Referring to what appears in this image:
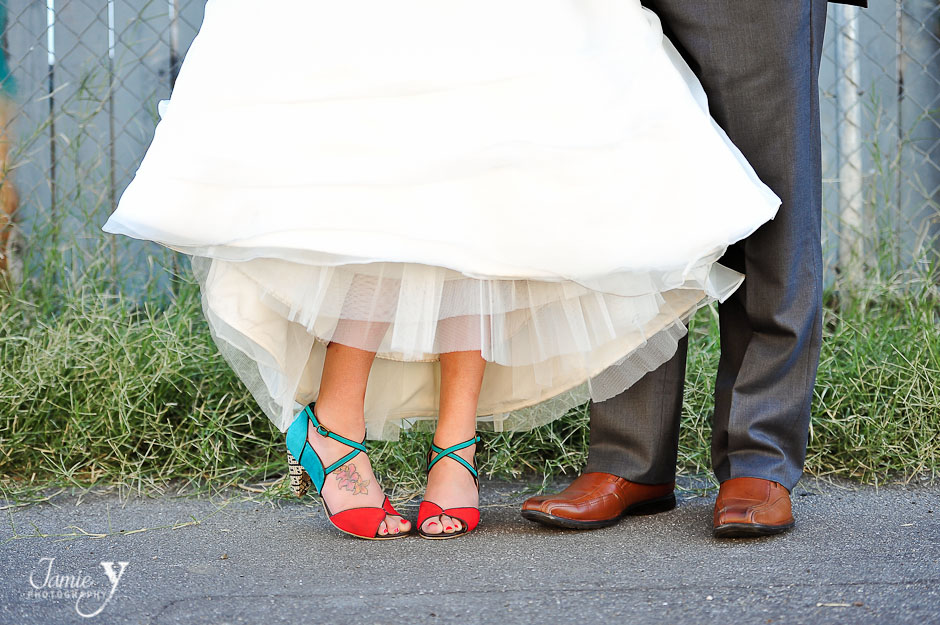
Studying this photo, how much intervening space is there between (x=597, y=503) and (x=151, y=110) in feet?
6.15

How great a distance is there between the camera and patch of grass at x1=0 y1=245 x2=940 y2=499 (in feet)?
6.02

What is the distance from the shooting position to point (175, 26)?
2.71 metres

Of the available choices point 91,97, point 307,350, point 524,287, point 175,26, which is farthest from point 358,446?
point 175,26

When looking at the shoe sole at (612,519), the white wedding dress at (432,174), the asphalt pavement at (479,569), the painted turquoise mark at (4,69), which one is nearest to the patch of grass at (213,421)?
the asphalt pavement at (479,569)

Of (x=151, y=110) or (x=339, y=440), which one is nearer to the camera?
(x=339, y=440)

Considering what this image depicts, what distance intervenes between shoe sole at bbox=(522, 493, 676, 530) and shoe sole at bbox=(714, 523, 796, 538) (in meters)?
0.19

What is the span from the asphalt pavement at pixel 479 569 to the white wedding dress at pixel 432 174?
268 millimetres

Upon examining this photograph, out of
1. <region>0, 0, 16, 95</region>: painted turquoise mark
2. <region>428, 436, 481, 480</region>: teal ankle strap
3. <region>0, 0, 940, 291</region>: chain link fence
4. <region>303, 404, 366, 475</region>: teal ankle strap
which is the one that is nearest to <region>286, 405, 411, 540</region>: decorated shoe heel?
<region>303, 404, 366, 475</region>: teal ankle strap

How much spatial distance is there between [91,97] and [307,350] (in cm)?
136

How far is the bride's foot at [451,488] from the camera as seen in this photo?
1.39 m

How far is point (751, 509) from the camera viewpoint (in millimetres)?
1345

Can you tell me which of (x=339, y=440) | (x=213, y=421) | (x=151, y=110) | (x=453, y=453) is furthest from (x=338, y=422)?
(x=151, y=110)

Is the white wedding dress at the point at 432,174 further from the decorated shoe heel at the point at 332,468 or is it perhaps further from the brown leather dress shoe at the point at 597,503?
the brown leather dress shoe at the point at 597,503

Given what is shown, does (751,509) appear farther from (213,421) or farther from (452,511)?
(213,421)
